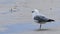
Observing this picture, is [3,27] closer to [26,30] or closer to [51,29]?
[26,30]

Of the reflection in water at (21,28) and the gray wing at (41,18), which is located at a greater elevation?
the gray wing at (41,18)

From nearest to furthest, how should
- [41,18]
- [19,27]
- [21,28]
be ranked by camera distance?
[41,18] → [21,28] → [19,27]

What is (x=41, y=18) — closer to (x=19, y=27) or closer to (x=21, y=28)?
(x=21, y=28)

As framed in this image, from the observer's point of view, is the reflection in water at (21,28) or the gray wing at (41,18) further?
the reflection in water at (21,28)

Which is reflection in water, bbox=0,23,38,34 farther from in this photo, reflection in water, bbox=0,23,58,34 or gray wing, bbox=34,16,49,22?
gray wing, bbox=34,16,49,22

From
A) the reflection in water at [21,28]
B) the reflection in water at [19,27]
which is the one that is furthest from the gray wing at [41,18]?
the reflection in water at [19,27]

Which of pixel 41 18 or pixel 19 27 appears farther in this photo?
pixel 19 27

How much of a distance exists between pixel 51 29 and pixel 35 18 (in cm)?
69

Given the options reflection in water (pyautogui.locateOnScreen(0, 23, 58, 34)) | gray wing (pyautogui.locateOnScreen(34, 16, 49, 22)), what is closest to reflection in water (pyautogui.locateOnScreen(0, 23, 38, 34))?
reflection in water (pyautogui.locateOnScreen(0, 23, 58, 34))

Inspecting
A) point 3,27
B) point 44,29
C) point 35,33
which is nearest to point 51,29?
point 44,29

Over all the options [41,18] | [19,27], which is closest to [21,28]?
[19,27]

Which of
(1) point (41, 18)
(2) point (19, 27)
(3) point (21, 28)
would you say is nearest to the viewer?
(1) point (41, 18)

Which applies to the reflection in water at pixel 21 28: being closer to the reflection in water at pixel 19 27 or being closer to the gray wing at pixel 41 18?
the reflection in water at pixel 19 27

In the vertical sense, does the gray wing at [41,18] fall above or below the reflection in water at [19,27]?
above
